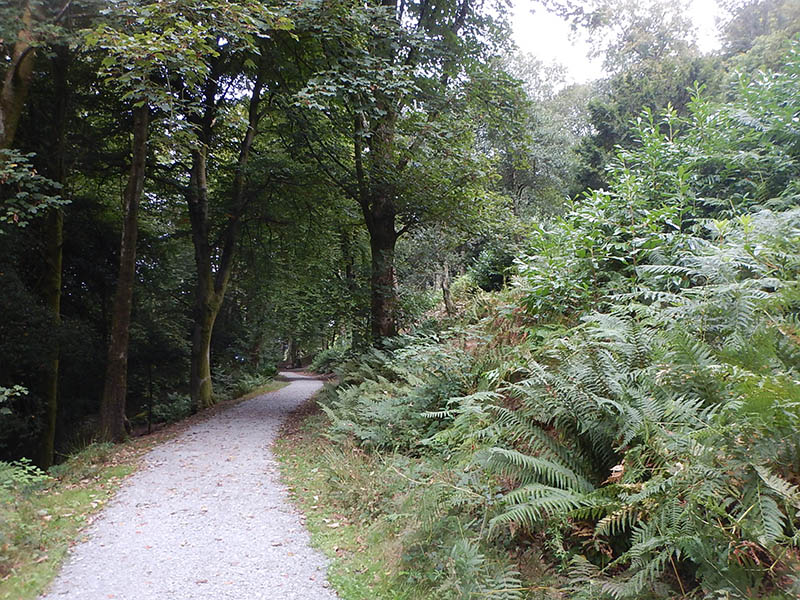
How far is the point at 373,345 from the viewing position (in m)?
12.1

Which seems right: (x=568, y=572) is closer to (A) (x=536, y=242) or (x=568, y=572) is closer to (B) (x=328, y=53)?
(A) (x=536, y=242)

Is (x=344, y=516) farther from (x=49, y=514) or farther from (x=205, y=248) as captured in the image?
(x=205, y=248)

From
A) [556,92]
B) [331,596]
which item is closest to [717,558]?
[331,596]

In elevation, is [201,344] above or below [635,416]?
below

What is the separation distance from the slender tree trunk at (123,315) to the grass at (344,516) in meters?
3.70

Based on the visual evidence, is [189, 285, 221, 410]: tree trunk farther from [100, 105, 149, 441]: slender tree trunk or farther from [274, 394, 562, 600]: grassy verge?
[274, 394, 562, 600]: grassy verge

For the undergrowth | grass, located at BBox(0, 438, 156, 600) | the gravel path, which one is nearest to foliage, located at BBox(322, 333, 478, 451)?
the undergrowth

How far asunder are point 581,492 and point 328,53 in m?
10.4

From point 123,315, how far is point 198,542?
6747 mm

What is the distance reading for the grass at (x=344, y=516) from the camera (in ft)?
13.8

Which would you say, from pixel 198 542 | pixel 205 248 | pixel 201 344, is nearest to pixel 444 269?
pixel 205 248

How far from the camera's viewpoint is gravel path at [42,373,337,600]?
164 inches

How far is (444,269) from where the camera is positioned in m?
15.0

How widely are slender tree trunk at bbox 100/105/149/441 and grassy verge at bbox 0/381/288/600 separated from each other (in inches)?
46.2
